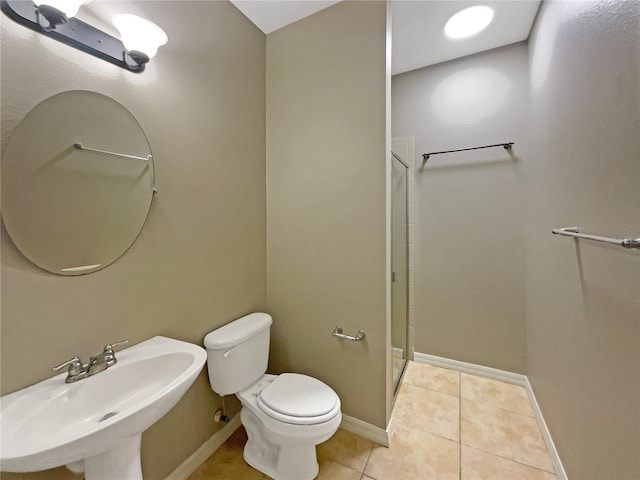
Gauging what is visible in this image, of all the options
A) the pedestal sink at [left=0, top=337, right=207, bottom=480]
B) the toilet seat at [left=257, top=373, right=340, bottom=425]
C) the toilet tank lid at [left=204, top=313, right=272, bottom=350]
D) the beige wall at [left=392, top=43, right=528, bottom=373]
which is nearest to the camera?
the pedestal sink at [left=0, top=337, right=207, bottom=480]

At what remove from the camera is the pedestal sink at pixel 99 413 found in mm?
653

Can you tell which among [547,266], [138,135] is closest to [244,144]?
[138,135]

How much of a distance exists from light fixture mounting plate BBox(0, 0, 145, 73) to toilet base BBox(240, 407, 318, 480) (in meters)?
1.74

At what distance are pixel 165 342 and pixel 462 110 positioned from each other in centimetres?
262

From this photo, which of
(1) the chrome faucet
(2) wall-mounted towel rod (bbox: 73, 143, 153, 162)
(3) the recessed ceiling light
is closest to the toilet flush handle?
(1) the chrome faucet

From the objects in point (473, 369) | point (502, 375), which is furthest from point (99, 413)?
point (502, 375)

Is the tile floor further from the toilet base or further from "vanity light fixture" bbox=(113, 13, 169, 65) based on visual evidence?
"vanity light fixture" bbox=(113, 13, 169, 65)

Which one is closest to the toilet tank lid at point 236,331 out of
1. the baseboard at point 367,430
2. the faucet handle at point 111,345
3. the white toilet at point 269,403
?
the white toilet at point 269,403

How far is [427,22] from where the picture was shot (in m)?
1.79

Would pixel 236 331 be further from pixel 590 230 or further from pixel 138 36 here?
pixel 590 230

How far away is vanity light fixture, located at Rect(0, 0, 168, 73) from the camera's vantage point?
82 centimetres

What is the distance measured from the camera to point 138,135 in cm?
113

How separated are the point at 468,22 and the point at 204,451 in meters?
3.12

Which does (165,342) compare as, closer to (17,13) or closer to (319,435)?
Answer: (319,435)
